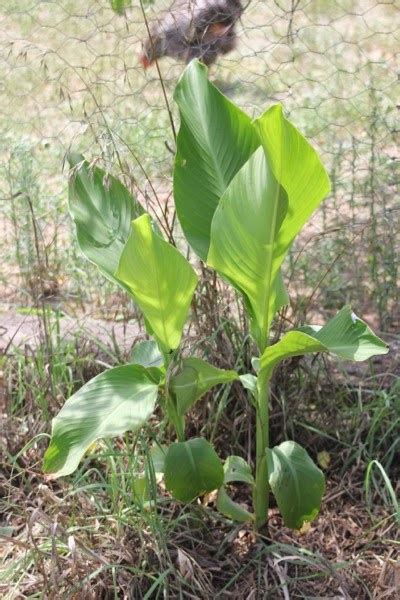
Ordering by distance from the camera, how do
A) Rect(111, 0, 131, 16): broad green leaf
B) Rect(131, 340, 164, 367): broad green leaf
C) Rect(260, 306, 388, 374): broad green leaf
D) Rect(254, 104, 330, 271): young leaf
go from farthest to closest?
1. Rect(111, 0, 131, 16): broad green leaf
2. Rect(131, 340, 164, 367): broad green leaf
3. Rect(260, 306, 388, 374): broad green leaf
4. Rect(254, 104, 330, 271): young leaf

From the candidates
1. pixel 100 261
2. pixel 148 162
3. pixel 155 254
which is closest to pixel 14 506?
pixel 100 261

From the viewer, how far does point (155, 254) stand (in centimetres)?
233

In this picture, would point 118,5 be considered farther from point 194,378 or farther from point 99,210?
point 194,378

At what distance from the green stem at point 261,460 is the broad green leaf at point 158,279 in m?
0.26

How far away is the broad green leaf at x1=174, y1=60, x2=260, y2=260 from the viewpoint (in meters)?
2.52

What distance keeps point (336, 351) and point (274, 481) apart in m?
0.39

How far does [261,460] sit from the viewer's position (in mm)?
2662

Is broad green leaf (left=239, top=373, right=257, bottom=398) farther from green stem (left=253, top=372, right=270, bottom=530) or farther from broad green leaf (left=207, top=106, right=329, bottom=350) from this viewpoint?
broad green leaf (left=207, top=106, right=329, bottom=350)

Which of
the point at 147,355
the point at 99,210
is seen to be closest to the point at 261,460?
the point at 147,355

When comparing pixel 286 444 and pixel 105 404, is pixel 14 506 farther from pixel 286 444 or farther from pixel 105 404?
pixel 286 444

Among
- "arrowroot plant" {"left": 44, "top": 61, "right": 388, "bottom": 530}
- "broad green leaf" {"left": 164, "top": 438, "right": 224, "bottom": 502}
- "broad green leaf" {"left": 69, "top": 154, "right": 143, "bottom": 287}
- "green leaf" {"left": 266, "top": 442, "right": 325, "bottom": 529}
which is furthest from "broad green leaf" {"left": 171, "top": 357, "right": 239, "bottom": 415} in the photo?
"broad green leaf" {"left": 69, "top": 154, "right": 143, "bottom": 287}

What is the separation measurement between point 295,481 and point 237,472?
186mm

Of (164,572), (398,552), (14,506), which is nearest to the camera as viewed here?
(164,572)

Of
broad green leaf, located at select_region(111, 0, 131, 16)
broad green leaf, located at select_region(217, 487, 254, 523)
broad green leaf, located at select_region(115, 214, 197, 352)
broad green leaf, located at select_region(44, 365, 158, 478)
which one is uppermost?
broad green leaf, located at select_region(111, 0, 131, 16)
